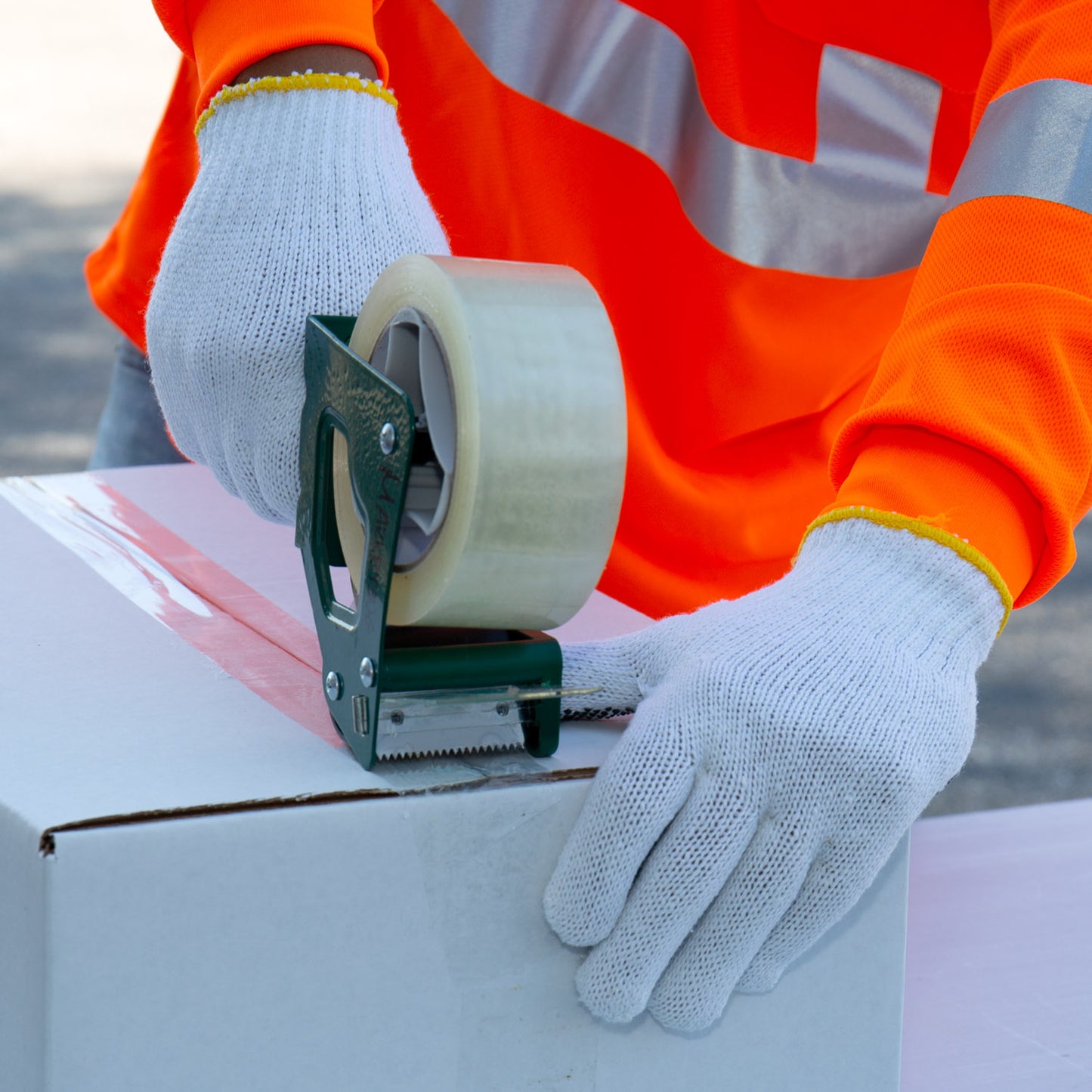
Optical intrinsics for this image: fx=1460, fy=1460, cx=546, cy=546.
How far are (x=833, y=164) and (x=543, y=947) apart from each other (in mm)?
809

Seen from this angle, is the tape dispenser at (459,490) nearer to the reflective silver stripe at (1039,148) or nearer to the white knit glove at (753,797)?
the white knit glove at (753,797)

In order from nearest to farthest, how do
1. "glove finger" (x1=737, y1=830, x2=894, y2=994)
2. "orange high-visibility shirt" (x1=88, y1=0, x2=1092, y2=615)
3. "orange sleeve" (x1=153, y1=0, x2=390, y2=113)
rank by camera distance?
"glove finger" (x1=737, y1=830, x2=894, y2=994)
"orange sleeve" (x1=153, y1=0, x2=390, y2=113)
"orange high-visibility shirt" (x1=88, y1=0, x2=1092, y2=615)

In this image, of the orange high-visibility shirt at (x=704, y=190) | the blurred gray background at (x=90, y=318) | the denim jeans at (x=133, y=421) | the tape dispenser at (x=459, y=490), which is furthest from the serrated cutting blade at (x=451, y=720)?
the blurred gray background at (x=90, y=318)

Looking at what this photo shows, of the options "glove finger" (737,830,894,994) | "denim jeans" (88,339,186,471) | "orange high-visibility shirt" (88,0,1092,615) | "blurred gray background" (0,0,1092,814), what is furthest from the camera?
"blurred gray background" (0,0,1092,814)

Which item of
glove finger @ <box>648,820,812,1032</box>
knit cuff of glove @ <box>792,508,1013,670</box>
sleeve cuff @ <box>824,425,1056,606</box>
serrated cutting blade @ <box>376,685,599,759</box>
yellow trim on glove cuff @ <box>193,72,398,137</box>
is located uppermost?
yellow trim on glove cuff @ <box>193,72,398,137</box>

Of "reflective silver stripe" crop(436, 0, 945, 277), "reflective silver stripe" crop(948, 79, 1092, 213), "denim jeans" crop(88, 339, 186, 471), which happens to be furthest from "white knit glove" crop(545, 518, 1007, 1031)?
"denim jeans" crop(88, 339, 186, 471)

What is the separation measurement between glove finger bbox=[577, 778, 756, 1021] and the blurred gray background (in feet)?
6.85

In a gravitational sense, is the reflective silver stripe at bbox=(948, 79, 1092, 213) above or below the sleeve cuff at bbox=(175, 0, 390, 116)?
below

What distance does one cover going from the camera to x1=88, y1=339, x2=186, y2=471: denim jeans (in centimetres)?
159

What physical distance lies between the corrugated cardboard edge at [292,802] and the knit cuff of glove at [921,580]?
7.8 inches

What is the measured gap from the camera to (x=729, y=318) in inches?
52.6

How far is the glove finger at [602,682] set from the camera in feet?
2.85

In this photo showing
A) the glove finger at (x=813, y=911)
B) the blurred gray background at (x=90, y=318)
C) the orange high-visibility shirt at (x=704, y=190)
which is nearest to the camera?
the glove finger at (x=813, y=911)

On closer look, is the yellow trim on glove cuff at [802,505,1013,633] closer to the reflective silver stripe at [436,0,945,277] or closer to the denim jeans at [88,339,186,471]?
the reflective silver stripe at [436,0,945,277]
